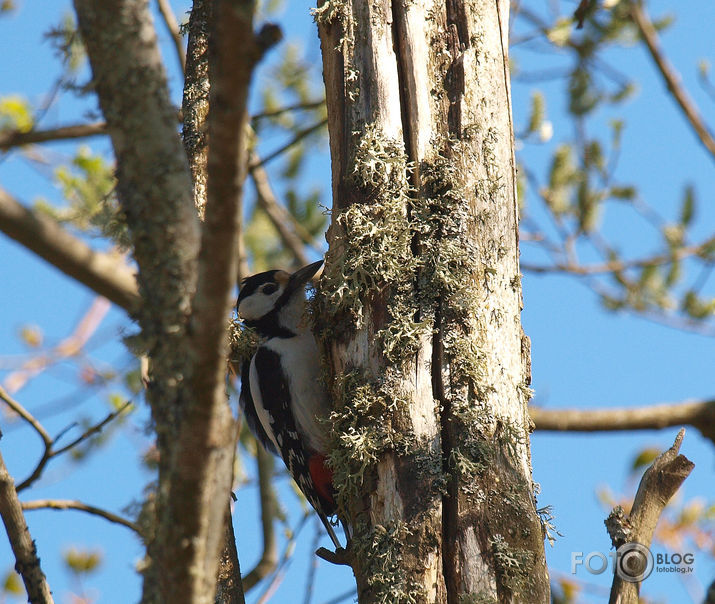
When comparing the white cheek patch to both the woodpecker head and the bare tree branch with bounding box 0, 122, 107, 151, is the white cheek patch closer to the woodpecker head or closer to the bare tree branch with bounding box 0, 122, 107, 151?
the woodpecker head

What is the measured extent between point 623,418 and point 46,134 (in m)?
2.20

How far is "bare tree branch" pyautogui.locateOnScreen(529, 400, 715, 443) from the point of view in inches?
112

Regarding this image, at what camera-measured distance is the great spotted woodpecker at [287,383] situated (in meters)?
3.79

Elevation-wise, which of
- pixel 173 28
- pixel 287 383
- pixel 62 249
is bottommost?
pixel 62 249

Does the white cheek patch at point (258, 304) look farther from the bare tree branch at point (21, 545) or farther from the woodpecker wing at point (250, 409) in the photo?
the bare tree branch at point (21, 545)

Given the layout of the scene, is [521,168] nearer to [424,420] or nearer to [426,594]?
[424,420]

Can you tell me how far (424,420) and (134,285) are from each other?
1.18 metres

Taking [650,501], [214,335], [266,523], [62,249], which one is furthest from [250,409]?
[214,335]

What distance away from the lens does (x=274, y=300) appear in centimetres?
434

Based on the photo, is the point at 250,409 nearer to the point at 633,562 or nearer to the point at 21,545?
the point at 21,545

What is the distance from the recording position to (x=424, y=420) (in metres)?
2.66

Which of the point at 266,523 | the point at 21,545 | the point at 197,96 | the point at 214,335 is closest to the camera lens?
the point at 214,335

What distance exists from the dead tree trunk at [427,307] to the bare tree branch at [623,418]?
0.30 meters

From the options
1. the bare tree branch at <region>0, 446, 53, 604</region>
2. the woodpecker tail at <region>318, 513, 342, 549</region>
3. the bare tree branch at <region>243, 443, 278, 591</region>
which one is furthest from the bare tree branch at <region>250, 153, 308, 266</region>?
the bare tree branch at <region>0, 446, 53, 604</region>
